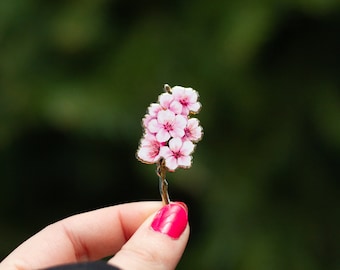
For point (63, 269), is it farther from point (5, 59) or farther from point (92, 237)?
point (5, 59)

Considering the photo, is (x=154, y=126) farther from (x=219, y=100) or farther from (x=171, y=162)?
(x=219, y=100)

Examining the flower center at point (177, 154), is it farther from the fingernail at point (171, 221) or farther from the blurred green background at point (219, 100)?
the blurred green background at point (219, 100)

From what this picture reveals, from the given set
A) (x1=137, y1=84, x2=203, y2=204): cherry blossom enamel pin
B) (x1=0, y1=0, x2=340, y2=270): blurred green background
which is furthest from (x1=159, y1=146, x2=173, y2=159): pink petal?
(x1=0, y1=0, x2=340, y2=270): blurred green background

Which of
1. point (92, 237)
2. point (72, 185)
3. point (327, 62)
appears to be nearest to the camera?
point (92, 237)

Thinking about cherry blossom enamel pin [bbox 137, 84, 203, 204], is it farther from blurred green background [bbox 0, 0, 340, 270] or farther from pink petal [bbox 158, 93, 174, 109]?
blurred green background [bbox 0, 0, 340, 270]

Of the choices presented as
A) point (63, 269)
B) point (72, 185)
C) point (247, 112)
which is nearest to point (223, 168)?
point (247, 112)

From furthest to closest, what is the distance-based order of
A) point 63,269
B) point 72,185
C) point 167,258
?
point 72,185
point 167,258
point 63,269

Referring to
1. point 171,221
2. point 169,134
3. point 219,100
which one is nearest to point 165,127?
point 169,134
